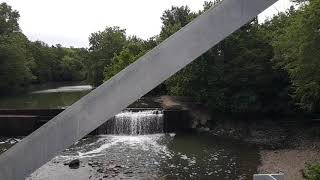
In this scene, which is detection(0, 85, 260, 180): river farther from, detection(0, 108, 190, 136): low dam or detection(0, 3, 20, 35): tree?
detection(0, 3, 20, 35): tree

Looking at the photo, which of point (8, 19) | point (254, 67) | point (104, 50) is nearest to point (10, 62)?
point (8, 19)

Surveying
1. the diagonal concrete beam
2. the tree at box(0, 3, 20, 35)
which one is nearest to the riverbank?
the diagonal concrete beam

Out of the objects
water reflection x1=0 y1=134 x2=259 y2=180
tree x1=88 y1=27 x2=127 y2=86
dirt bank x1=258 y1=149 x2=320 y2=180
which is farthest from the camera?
tree x1=88 y1=27 x2=127 y2=86

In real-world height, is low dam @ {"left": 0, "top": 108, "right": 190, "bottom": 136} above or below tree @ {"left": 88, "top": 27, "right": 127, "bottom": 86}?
below

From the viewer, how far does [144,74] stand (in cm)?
480

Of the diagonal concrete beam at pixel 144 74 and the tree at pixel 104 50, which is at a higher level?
the tree at pixel 104 50

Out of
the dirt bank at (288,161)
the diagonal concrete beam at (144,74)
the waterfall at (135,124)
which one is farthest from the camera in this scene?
the waterfall at (135,124)

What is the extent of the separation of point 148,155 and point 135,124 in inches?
229

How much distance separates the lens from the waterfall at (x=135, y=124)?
909 inches

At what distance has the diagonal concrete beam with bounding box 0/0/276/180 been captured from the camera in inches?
187

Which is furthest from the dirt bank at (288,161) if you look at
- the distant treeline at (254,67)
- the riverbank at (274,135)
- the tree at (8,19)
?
the tree at (8,19)

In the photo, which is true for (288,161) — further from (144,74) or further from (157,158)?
(144,74)

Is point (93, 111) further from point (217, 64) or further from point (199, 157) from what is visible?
point (217, 64)

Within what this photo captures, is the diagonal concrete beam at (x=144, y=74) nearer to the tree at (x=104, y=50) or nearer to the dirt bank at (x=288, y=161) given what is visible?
the dirt bank at (x=288, y=161)
